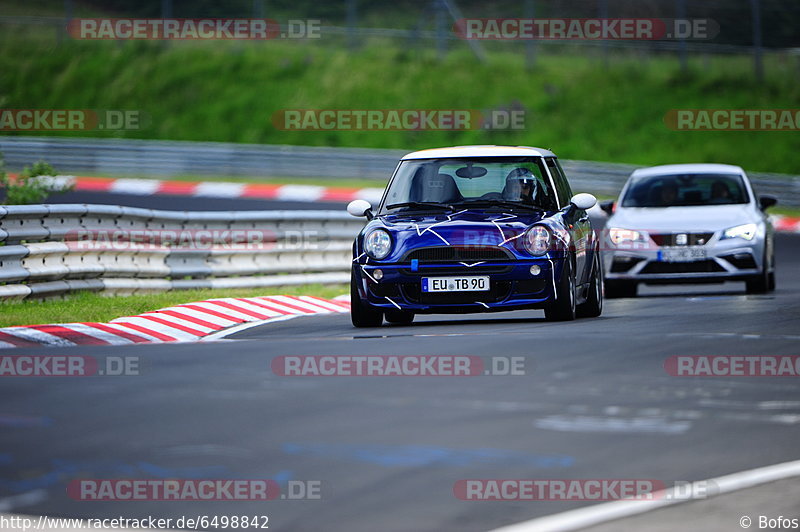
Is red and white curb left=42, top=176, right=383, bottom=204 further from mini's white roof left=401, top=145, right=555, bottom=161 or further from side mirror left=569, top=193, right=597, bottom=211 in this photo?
side mirror left=569, top=193, right=597, bottom=211

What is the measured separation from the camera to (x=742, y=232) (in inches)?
640

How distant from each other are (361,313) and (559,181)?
7.57 ft

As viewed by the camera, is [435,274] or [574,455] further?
[435,274]

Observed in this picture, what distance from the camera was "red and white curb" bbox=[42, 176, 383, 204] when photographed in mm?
33094

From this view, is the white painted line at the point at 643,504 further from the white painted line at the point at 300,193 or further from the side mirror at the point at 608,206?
the white painted line at the point at 300,193

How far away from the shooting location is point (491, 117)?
1689 inches

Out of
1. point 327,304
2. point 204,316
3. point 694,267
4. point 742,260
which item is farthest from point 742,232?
point 204,316

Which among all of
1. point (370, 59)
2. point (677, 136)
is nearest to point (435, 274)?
point (677, 136)

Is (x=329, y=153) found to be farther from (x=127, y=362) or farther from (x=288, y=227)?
(x=127, y=362)

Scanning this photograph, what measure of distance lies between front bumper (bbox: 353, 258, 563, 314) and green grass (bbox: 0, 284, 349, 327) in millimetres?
2898

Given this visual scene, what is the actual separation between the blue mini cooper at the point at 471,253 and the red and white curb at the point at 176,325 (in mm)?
1412

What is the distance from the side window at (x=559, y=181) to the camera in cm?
1336

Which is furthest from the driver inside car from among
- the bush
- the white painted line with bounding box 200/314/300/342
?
the bush

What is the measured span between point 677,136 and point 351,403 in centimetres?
3438
